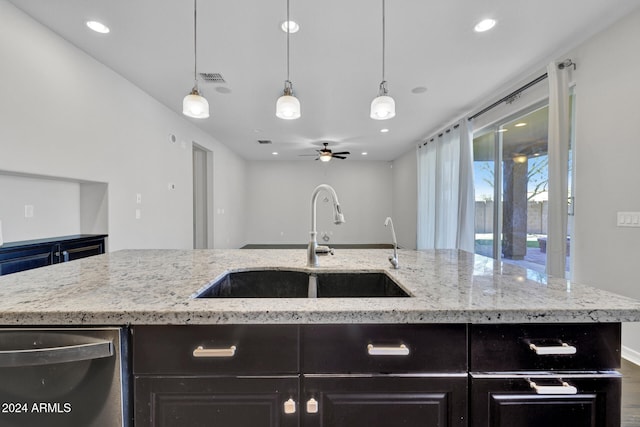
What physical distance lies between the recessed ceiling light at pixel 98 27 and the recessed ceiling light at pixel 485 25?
3.24 m

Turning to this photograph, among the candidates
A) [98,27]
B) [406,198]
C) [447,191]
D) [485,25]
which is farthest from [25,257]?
[406,198]

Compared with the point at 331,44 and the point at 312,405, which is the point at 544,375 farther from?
the point at 331,44

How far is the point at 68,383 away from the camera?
0.78 metres

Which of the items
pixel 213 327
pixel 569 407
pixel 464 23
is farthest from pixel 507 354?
pixel 464 23

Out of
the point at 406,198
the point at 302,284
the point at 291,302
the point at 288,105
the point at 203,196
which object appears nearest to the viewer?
the point at 291,302

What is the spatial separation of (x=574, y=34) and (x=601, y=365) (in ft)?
9.87

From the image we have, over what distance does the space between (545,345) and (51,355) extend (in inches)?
55.9

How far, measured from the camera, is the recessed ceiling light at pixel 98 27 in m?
2.29

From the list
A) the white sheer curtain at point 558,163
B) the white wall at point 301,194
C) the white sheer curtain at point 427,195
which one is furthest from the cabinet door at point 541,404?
the white wall at point 301,194

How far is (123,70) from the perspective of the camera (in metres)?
3.08

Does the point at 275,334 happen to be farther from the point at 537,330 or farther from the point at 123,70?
the point at 123,70

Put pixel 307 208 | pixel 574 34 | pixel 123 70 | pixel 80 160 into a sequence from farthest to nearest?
1. pixel 307 208
2. pixel 123 70
3. pixel 80 160
4. pixel 574 34

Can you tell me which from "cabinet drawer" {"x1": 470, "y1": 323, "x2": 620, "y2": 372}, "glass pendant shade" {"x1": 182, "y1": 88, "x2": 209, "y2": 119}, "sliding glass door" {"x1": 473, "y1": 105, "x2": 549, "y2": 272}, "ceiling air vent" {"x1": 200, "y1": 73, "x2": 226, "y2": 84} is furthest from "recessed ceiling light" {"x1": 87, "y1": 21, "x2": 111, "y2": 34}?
"sliding glass door" {"x1": 473, "y1": 105, "x2": 549, "y2": 272}

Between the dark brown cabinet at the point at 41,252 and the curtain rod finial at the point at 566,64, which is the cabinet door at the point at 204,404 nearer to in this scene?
the dark brown cabinet at the point at 41,252
